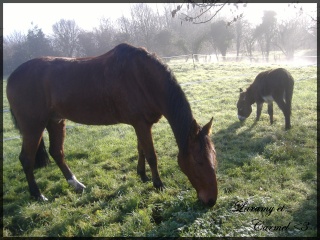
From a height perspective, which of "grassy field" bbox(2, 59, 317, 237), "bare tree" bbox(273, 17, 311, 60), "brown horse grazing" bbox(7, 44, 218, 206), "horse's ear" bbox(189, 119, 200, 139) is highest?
"bare tree" bbox(273, 17, 311, 60)

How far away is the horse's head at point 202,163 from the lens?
283cm

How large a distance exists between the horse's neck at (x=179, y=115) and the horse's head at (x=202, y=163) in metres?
0.09

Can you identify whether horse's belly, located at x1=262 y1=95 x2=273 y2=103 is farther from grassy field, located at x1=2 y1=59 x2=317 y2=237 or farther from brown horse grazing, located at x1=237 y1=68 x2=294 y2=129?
grassy field, located at x1=2 y1=59 x2=317 y2=237

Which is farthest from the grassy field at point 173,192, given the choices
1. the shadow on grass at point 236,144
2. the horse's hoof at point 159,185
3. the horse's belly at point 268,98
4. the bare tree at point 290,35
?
the bare tree at point 290,35

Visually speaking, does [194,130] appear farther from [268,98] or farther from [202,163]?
[268,98]

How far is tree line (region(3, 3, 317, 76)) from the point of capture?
22531mm

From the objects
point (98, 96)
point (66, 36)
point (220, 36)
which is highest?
point (66, 36)

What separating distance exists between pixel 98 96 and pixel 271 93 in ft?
14.7

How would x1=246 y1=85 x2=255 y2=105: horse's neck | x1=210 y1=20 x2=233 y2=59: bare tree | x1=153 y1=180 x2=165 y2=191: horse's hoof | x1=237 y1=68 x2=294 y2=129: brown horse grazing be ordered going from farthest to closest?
x1=210 y1=20 x2=233 y2=59: bare tree → x1=246 y1=85 x2=255 y2=105: horse's neck → x1=237 y1=68 x2=294 y2=129: brown horse grazing → x1=153 y1=180 x2=165 y2=191: horse's hoof

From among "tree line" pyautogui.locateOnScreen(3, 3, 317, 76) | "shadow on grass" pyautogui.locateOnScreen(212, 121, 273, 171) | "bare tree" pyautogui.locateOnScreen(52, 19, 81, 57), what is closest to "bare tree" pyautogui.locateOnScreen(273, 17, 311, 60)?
"tree line" pyautogui.locateOnScreen(3, 3, 317, 76)

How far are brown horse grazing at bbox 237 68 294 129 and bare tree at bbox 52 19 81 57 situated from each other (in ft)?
60.3

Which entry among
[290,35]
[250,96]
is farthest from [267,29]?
[250,96]

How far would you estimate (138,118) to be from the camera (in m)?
3.51

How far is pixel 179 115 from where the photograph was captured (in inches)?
121
